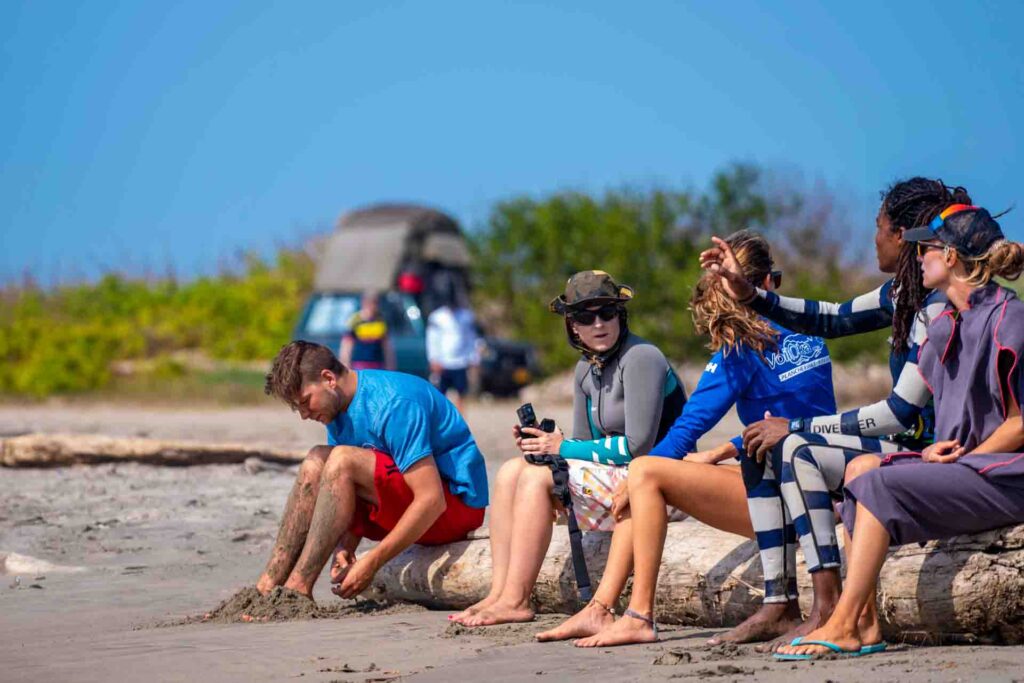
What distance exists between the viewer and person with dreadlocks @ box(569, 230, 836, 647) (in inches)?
208

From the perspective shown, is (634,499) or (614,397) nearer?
(634,499)

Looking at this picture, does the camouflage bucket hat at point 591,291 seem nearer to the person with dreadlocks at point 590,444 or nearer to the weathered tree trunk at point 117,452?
the person with dreadlocks at point 590,444

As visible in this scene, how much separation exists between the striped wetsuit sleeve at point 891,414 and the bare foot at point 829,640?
738 millimetres

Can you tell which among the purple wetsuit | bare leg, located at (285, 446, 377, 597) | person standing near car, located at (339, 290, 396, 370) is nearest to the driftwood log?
the purple wetsuit

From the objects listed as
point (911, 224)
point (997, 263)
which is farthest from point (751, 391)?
point (997, 263)

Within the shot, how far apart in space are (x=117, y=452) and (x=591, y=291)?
6.21 meters

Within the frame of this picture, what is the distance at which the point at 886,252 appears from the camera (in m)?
5.46

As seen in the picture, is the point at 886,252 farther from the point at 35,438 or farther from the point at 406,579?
the point at 35,438

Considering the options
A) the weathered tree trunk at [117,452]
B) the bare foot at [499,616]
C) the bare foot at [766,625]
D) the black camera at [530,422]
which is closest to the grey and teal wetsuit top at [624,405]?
the black camera at [530,422]

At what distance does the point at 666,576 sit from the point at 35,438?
269 inches

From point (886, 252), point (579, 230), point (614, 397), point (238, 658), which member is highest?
point (579, 230)

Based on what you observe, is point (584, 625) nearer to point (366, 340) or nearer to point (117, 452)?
point (117, 452)

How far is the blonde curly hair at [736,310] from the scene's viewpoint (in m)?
5.55

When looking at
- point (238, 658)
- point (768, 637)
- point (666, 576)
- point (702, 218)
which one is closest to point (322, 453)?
point (238, 658)
